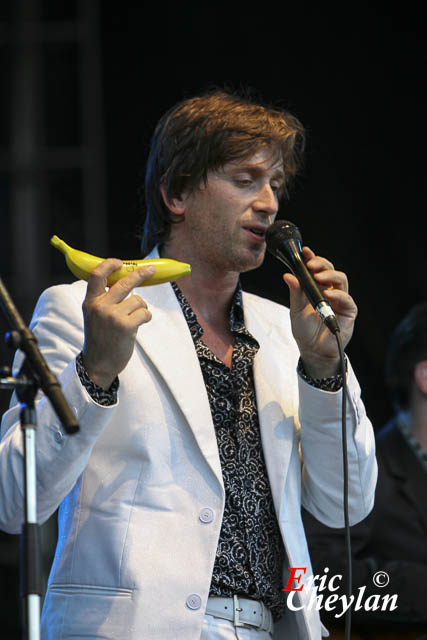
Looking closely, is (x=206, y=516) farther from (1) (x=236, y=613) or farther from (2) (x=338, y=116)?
(2) (x=338, y=116)

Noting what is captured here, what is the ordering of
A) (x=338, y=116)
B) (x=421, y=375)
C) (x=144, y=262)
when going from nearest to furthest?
(x=144, y=262), (x=421, y=375), (x=338, y=116)

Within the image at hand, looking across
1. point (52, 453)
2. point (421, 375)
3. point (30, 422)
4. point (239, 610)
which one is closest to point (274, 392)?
point (239, 610)

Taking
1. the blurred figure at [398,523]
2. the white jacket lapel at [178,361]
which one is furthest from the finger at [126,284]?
the blurred figure at [398,523]

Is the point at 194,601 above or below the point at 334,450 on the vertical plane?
below

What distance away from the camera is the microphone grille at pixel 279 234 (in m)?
1.91

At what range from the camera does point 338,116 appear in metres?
3.46

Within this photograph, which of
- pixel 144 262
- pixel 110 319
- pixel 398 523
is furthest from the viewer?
pixel 398 523

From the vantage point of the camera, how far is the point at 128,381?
1831mm

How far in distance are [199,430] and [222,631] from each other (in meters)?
0.40

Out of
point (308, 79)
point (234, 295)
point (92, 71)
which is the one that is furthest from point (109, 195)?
point (234, 295)

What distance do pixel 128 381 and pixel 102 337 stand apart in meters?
0.28

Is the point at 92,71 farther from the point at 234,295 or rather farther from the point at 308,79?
the point at 234,295

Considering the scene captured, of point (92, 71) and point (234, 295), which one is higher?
point (92, 71)

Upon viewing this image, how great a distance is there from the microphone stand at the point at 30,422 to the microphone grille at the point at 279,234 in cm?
70
